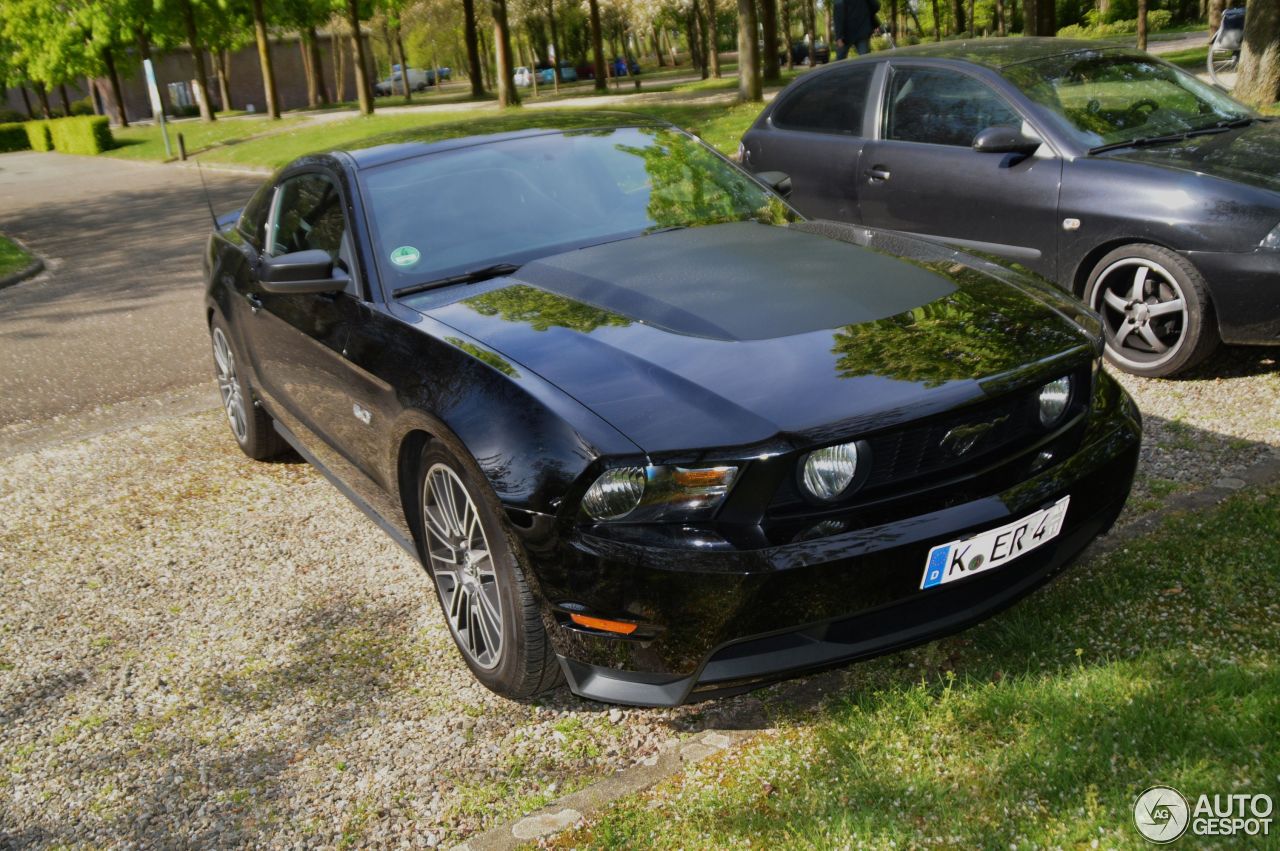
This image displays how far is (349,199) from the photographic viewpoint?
4141mm

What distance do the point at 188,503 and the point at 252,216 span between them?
1446 mm

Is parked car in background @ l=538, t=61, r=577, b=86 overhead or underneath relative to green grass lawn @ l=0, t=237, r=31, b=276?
overhead

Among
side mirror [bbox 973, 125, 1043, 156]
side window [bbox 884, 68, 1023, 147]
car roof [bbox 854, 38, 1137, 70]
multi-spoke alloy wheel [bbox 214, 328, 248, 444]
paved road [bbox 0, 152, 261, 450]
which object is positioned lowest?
paved road [bbox 0, 152, 261, 450]

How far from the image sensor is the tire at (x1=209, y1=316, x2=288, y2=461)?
561cm

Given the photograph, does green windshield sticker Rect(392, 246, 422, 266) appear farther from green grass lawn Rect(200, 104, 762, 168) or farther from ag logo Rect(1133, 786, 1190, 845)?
ag logo Rect(1133, 786, 1190, 845)

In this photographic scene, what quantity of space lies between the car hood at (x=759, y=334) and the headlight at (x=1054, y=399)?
3.9 inches

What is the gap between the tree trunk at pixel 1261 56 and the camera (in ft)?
39.7

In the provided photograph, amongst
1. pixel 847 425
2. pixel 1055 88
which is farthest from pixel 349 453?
pixel 1055 88

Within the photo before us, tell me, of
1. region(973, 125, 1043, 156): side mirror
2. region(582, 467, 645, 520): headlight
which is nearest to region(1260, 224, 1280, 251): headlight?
region(973, 125, 1043, 156): side mirror

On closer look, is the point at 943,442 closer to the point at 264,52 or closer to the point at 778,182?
the point at 778,182

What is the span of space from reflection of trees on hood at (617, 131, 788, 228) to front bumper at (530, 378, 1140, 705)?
189 centimetres

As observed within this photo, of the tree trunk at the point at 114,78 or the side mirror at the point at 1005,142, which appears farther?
the tree trunk at the point at 114,78

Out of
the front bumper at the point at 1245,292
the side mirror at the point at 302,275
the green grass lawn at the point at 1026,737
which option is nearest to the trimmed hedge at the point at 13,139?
the side mirror at the point at 302,275

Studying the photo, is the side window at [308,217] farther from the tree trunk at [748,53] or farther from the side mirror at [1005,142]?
the tree trunk at [748,53]
